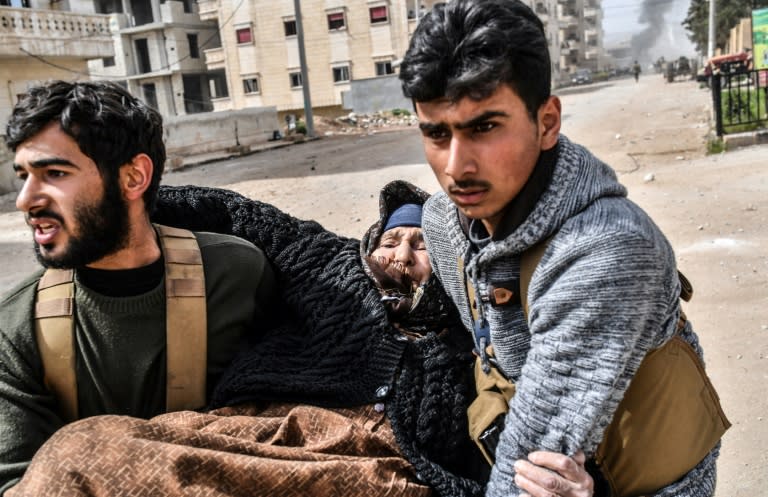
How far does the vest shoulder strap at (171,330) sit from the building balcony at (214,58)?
43673mm

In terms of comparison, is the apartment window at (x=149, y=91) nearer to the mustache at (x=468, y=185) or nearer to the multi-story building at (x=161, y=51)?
the multi-story building at (x=161, y=51)

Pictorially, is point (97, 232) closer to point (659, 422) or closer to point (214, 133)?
point (659, 422)

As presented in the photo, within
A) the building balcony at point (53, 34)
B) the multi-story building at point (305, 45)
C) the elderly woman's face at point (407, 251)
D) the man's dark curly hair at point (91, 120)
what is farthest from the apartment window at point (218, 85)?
the man's dark curly hair at point (91, 120)

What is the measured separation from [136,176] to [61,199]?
0.88 feet

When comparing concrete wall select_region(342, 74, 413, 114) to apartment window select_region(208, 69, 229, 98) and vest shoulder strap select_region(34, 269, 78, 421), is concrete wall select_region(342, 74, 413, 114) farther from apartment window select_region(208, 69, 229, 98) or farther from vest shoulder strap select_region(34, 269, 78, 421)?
vest shoulder strap select_region(34, 269, 78, 421)

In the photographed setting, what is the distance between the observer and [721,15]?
35562 mm

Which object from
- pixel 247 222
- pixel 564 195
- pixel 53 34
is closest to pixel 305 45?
pixel 53 34

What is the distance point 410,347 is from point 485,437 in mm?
459

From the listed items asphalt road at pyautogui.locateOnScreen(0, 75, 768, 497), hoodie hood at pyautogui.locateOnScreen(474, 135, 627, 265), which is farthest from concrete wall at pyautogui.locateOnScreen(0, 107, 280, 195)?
hoodie hood at pyautogui.locateOnScreen(474, 135, 627, 265)

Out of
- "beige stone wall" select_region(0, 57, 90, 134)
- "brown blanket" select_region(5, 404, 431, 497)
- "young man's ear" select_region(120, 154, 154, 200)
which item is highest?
"beige stone wall" select_region(0, 57, 90, 134)

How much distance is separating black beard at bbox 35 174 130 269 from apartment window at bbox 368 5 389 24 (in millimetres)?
39447

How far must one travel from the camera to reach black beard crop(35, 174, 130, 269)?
84.3 inches

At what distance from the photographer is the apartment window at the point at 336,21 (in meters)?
40.8

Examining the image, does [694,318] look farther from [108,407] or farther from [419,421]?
[108,407]
